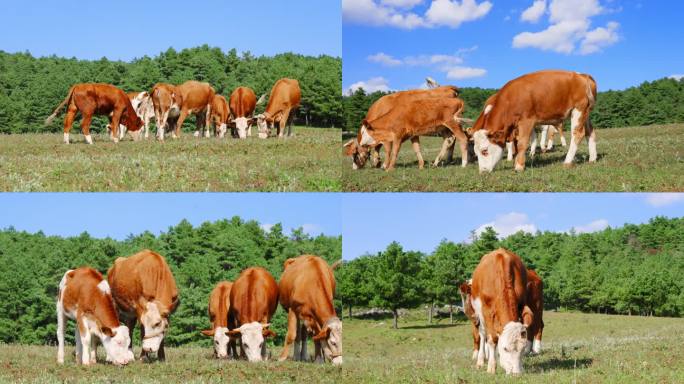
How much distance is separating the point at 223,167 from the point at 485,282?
8.68 m

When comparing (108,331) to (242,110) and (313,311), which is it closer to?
(313,311)

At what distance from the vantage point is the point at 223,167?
19859 millimetres

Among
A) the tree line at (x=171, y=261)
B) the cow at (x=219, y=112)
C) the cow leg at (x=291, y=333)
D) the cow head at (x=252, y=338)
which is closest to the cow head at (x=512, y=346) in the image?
the cow leg at (x=291, y=333)

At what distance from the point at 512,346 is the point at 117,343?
8.36 meters

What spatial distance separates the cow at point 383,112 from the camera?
22.8m

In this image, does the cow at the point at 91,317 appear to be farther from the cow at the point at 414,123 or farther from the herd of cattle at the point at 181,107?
the herd of cattle at the point at 181,107

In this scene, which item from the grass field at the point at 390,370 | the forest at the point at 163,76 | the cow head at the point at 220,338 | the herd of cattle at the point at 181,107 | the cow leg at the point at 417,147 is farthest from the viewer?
the forest at the point at 163,76

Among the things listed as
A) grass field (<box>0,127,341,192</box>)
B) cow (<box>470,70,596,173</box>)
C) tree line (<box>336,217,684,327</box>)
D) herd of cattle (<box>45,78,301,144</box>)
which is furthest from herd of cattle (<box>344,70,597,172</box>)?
tree line (<box>336,217,684,327</box>)

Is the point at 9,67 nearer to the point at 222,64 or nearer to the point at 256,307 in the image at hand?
the point at 222,64

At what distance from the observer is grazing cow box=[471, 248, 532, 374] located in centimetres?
1326

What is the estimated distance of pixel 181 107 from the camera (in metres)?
34.6

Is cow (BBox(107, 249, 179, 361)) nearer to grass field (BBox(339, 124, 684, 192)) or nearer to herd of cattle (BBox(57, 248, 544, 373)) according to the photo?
herd of cattle (BBox(57, 248, 544, 373))

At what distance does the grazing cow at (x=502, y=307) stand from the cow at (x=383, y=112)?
7956mm

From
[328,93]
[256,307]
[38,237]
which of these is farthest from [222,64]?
[256,307]
